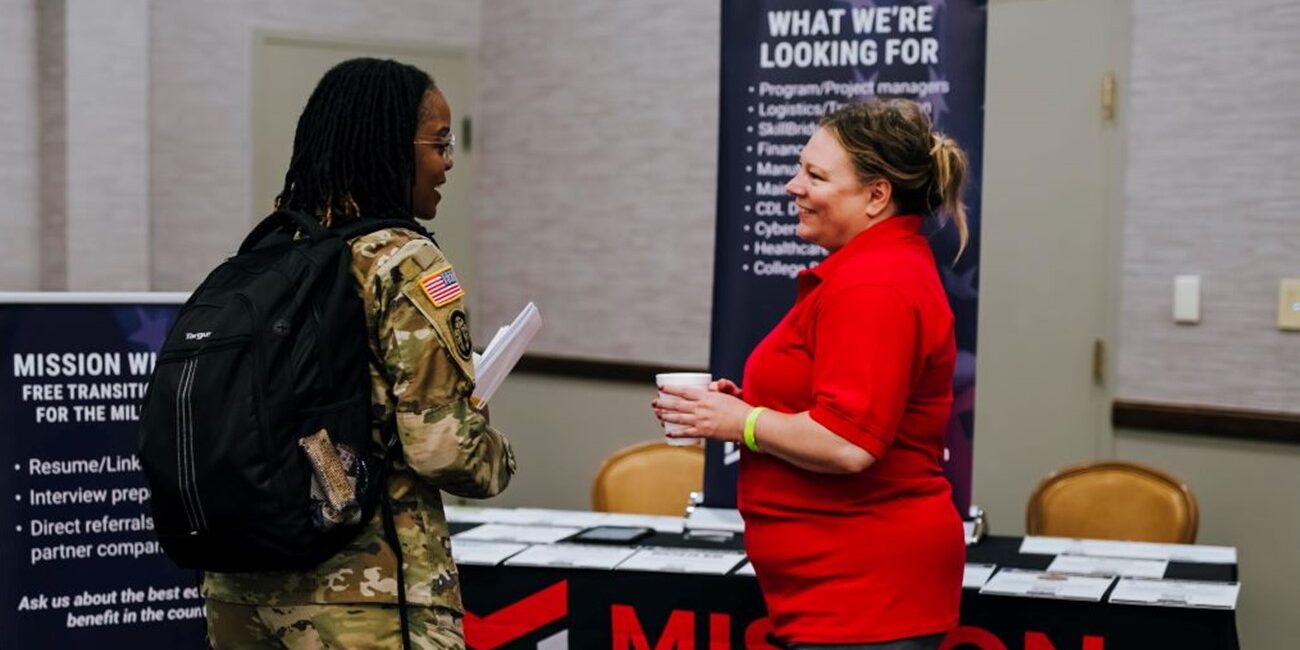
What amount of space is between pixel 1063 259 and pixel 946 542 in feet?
8.76

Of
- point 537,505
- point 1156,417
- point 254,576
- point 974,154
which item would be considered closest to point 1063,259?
point 1156,417

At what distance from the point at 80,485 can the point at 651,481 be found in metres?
1.55

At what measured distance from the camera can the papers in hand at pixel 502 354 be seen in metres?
2.28

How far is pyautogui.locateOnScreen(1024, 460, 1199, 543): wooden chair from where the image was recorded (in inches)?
145

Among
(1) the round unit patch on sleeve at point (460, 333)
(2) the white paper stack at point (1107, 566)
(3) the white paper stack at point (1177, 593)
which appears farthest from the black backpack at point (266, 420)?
(2) the white paper stack at point (1107, 566)

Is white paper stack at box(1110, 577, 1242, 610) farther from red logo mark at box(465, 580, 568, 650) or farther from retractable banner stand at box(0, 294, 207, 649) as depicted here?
retractable banner stand at box(0, 294, 207, 649)

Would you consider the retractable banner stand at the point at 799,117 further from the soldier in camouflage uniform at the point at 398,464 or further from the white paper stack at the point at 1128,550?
the soldier in camouflage uniform at the point at 398,464

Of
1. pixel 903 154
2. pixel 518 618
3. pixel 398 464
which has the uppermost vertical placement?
pixel 903 154

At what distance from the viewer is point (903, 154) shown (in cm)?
223

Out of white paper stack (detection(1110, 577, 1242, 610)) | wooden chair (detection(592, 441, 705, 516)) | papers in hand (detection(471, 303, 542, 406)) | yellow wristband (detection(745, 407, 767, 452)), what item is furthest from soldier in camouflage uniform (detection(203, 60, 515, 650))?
wooden chair (detection(592, 441, 705, 516))

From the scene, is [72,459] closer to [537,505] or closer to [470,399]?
[470,399]

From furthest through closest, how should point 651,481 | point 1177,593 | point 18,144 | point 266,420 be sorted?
1. point 18,144
2. point 651,481
3. point 1177,593
4. point 266,420

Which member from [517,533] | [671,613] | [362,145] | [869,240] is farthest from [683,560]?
[362,145]

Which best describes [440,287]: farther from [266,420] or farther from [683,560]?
[683,560]
